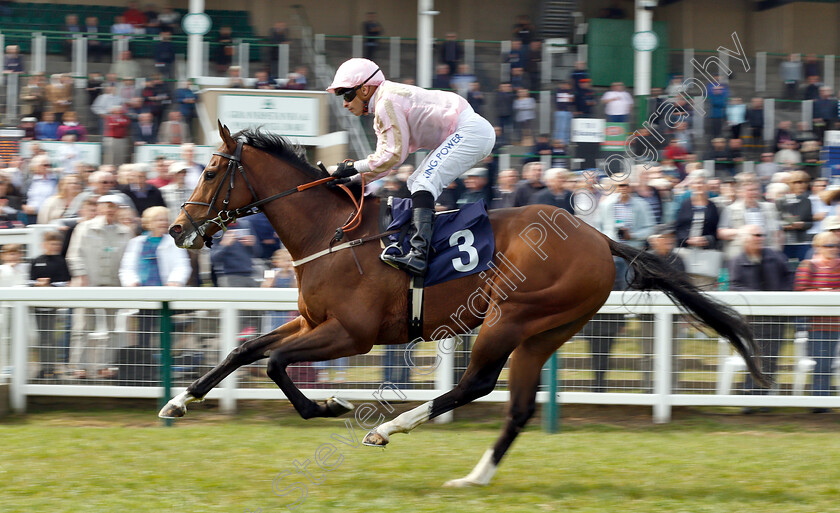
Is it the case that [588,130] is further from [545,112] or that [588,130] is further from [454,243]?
[454,243]

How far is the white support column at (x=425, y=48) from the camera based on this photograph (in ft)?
42.5

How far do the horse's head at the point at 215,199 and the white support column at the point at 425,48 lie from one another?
820cm

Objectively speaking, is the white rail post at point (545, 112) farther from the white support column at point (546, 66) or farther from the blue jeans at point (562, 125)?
the white support column at point (546, 66)

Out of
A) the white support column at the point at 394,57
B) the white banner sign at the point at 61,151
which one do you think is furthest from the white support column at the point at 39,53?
the white support column at the point at 394,57

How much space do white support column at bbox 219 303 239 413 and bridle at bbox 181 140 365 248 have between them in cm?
160

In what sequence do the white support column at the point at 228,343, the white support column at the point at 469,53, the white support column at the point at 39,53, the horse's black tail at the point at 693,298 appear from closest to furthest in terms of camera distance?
1. the horse's black tail at the point at 693,298
2. the white support column at the point at 228,343
3. the white support column at the point at 39,53
4. the white support column at the point at 469,53

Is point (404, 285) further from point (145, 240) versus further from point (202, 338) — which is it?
point (145, 240)

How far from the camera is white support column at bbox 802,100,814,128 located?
11.8m

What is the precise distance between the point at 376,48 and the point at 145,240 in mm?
7955

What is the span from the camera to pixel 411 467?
5.02m

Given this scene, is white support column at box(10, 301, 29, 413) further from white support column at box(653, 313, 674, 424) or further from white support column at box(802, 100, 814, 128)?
white support column at box(802, 100, 814, 128)

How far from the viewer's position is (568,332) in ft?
16.2

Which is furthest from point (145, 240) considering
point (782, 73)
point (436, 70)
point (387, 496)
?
point (782, 73)

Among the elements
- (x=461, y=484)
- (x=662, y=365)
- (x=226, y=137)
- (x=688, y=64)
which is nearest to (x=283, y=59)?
(x=688, y=64)
